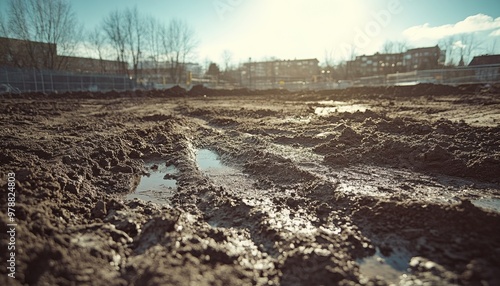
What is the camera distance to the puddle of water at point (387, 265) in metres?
2.39

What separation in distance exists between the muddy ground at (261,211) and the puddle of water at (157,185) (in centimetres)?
4

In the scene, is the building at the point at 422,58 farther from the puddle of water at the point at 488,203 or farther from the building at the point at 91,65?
the puddle of water at the point at 488,203

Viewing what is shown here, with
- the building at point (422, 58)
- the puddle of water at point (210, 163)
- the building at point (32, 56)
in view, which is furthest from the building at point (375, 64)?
the puddle of water at point (210, 163)

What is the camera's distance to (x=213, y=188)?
445 centimetres

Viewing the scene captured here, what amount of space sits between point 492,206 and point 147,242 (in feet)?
13.9

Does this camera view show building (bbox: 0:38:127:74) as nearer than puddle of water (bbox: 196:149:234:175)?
No

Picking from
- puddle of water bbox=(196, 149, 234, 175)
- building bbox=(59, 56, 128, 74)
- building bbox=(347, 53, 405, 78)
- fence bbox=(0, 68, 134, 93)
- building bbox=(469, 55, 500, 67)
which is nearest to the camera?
puddle of water bbox=(196, 149, 234, 175)

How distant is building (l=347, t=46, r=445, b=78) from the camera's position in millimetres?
72750

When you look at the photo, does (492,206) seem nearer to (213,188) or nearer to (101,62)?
(213,188)

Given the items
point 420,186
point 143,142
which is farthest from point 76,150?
point 420,186

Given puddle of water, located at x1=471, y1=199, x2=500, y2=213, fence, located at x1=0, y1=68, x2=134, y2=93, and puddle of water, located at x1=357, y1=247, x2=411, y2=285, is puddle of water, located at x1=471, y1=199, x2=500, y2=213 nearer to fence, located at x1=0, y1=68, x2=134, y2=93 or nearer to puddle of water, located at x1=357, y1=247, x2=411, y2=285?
puddle of water, located at x1=357, y1=247, x2=411, y2=285

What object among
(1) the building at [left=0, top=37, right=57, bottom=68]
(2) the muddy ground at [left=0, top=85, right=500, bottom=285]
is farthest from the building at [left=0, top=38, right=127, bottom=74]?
(2) the muddy ground at [left=0, top=85, right=500, bottom=285]

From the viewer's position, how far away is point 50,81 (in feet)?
96.2

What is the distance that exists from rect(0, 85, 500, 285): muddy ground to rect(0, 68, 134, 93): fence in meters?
26.1
